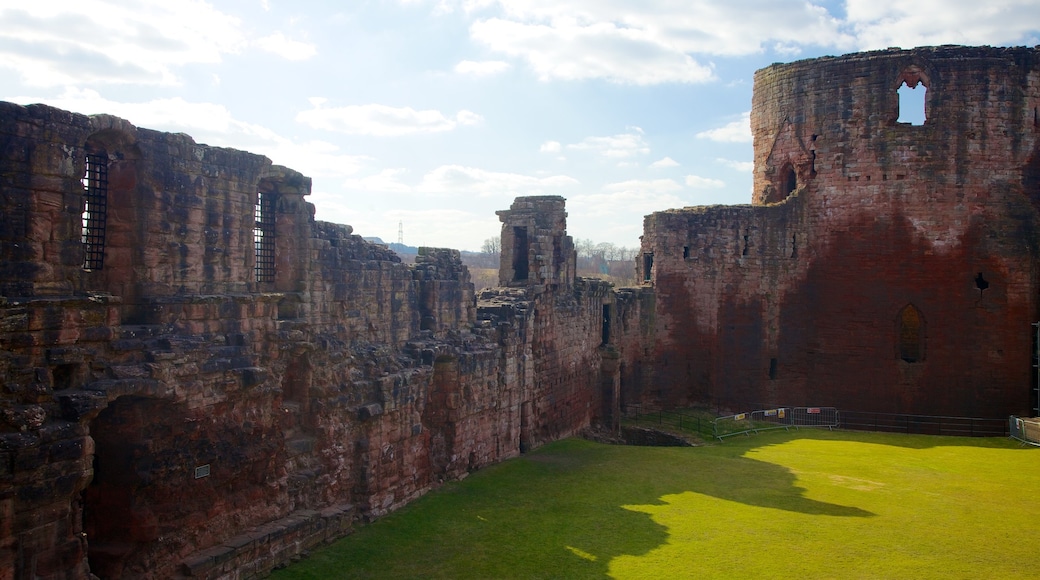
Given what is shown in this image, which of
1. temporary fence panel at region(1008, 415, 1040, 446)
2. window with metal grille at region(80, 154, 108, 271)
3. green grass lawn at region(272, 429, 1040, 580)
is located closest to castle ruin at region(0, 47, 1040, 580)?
window with metal grille at region(80, 154, 108, 271)

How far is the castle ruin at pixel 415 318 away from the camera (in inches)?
284

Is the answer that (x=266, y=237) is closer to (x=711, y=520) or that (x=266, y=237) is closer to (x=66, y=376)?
(x=66, y=376)

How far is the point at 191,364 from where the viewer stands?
8383 millimetres

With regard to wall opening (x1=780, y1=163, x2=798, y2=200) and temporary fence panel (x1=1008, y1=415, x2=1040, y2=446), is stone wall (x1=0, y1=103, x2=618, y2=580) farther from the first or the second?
wall opening (x1=780, y1=163, x2=798, y2=200)

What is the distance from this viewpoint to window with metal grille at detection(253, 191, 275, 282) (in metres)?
10.1

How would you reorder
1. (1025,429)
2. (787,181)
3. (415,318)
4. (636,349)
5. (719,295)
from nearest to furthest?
(415,318), (1025,429), (636,349), (719,295), (787,181)

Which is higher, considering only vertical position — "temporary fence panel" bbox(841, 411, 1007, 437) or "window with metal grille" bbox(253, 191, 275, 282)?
"window with metal grille" bbox(253, 191, 275, 282)

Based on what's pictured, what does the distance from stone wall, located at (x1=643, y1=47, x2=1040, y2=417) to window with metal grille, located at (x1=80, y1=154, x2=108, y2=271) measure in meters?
17.3

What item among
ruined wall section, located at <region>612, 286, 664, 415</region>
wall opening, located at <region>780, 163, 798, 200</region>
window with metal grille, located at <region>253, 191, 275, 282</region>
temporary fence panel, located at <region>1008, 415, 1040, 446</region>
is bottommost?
temporary fence panel, located at <region>1008, 415, 1040, 446</region>

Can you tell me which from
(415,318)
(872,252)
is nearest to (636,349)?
(872,252)

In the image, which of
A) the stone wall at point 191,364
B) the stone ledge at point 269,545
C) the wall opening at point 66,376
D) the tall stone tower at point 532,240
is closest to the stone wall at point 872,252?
the tall stone tower at point 532,240

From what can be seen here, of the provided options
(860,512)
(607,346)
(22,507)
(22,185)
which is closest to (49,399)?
(22,507)

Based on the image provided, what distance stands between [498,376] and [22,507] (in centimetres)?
895

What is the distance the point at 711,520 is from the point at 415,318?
541 centimetres
